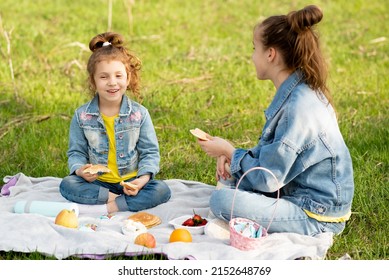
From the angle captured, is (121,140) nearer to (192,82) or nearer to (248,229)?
(248,229)

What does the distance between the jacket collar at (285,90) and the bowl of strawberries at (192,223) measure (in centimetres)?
70

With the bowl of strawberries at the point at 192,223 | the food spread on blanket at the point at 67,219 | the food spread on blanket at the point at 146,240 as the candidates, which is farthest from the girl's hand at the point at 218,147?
the food spread on blanket at the point at 67,219

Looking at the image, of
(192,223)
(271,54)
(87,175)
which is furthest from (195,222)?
(271,54)

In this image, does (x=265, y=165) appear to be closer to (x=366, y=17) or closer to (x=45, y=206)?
(x=45, y=206)

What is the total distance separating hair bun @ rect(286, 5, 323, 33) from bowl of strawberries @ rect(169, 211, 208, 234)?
1.19m

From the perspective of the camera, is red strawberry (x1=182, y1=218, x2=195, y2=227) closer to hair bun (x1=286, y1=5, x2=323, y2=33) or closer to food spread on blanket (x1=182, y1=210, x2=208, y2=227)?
food spread on blanket (x1=182, y1=210, x2=208, y2=227)

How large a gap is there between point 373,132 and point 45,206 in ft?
8.66

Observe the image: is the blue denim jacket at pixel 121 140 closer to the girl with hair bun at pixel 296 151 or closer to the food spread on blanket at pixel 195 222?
the food spread on blanket at pixel 195 222

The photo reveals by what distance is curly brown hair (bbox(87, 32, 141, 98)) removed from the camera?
4.86 m

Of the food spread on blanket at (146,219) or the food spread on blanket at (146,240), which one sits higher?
the food spread on blanket at (146,240)

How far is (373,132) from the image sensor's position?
600 cm

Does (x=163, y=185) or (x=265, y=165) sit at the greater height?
(x=265, y=165)

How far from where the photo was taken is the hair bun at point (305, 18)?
417cm
